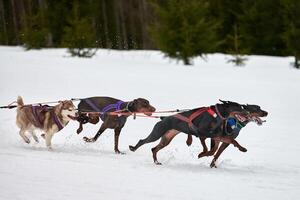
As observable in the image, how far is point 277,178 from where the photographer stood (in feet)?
22.5

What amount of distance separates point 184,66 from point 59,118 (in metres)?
15.0

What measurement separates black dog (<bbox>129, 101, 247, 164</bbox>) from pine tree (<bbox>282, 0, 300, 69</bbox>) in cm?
1655

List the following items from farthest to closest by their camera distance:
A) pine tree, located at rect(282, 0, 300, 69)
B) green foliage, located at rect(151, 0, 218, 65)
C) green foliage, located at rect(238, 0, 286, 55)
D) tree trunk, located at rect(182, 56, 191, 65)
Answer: green foliage, located at rect(238, 0, 286, 55)
tree trunk, located at rect(182, 56, 191, 65)
pine tree, located at rect(282, 0, 300, 69)
green foliage, located at rect(151, 0, 218, 65)

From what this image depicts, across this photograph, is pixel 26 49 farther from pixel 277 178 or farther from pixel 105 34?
pixel 277 178

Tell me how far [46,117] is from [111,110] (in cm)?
109

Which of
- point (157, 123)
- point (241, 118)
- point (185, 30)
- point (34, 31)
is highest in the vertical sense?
point (34, 31)

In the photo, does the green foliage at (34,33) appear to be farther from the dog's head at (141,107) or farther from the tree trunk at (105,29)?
the dog's head at (141,107)

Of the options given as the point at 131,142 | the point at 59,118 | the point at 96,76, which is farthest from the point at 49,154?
the point at 96,76

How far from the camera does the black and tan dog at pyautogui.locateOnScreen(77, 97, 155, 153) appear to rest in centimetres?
855

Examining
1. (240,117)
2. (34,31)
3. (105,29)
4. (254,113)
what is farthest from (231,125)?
(105,29)

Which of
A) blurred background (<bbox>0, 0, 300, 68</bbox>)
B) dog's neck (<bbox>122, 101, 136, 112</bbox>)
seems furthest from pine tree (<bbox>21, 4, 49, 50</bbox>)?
dog's neck (<bbox>122, 101, 136, 112</bbox>)

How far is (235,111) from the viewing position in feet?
23.8

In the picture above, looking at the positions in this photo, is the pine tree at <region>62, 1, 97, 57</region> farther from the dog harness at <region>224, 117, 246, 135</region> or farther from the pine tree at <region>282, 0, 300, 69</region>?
the dog harness at <region>224, 117, 246, 135</region>

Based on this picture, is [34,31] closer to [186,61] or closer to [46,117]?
[186,61]
